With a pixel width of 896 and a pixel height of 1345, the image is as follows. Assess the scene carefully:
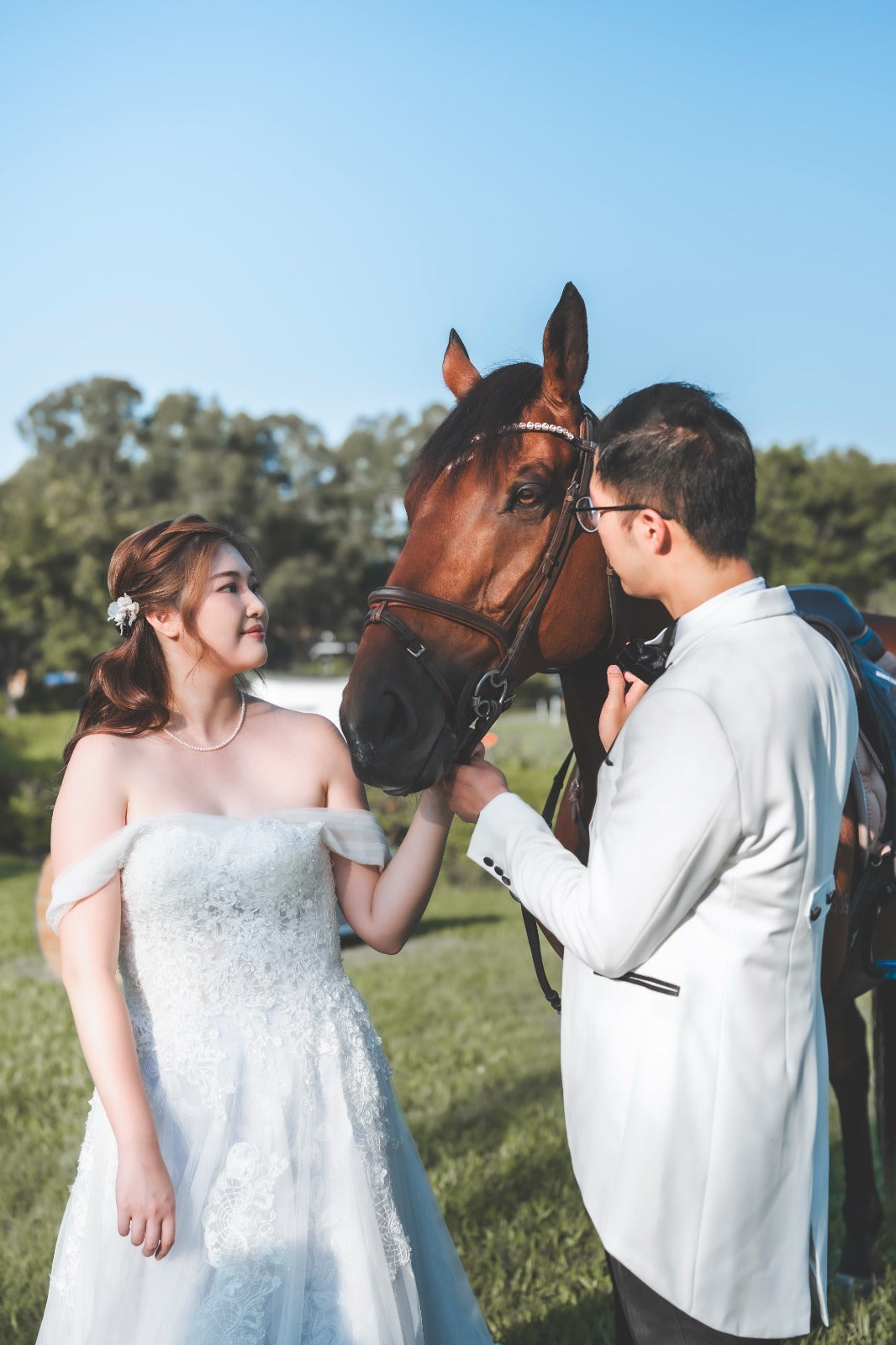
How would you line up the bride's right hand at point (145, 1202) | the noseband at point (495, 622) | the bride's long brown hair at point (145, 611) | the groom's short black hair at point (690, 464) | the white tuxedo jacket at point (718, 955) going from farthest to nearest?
the bride's long brown hair at point (145, 611) < the noseband at point (495, 622) < the bride's right hand at point (145, 1202) < the groom's short black hair at point (690, 464) < the white tuxedo jacket at point (718, 955)

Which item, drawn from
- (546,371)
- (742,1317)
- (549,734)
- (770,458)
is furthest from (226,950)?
(770,458)

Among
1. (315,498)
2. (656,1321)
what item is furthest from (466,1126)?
(315,498)

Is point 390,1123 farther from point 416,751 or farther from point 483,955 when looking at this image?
point 483,955

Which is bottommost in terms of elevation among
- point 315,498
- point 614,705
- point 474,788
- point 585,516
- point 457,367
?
point 315,498

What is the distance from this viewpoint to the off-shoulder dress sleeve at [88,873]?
6.93ft

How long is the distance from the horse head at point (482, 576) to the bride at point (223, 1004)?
0.28m

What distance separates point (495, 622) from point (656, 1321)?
1319 mm

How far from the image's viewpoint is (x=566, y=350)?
7.71 ft

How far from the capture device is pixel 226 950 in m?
2.25

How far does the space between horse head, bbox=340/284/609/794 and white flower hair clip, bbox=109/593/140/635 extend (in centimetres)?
57

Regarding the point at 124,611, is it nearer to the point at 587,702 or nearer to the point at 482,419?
the point at 482,419

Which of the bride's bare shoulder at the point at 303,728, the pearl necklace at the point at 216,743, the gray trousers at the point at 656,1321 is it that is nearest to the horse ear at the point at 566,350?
the bride's bare shoulder at the point at 303,728

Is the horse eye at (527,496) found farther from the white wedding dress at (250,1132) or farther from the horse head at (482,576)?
the white wedding dress at (250,1132)

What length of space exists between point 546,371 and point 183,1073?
5.59 ft
